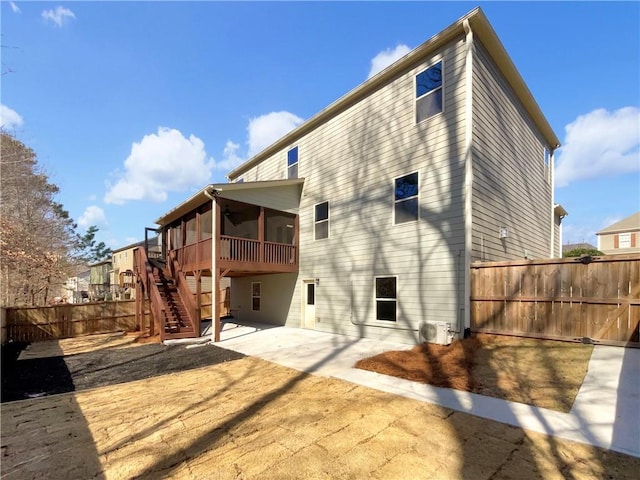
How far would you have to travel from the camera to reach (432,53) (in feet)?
28.5

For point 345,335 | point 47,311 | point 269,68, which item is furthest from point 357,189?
point 47,311

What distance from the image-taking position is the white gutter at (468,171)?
7.63 m

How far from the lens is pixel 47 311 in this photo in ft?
38.8

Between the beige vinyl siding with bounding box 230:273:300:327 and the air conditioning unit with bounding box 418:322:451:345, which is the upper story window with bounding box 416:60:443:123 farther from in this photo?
the beige vinyl siding with bounding box 230:273:300:327

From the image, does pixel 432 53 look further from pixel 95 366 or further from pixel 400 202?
pixel 95 366

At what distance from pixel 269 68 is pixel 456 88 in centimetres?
863

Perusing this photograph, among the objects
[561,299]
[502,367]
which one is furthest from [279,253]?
[561,299]

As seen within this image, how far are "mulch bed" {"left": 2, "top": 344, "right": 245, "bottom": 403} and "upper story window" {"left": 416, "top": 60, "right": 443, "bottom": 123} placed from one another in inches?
321

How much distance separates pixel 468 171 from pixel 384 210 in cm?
268

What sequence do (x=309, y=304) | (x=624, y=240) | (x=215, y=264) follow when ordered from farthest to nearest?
(x=624, y=240) < (x=309, y=304) < (x=215, y=264)

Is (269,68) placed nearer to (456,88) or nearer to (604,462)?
(456,88)

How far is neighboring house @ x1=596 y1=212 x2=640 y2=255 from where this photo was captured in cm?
2702

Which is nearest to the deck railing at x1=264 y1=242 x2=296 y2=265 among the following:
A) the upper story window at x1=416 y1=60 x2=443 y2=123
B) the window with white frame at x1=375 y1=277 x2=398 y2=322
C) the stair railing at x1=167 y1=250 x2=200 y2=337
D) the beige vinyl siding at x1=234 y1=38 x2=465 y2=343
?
the beige vinyl siding at x1=234 y1=38 x2=465 y2=343

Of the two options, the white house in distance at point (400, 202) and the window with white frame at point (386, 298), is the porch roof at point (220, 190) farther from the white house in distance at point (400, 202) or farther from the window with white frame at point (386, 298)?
the window with white frame at point (386, 298)
